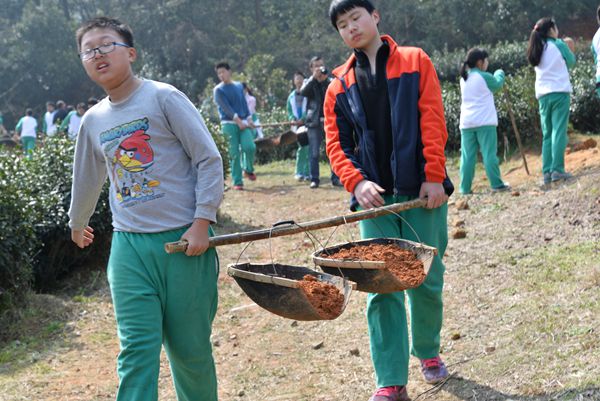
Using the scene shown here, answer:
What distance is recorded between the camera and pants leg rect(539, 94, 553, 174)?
10.3 m

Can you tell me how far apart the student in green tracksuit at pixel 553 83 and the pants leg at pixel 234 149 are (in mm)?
5244

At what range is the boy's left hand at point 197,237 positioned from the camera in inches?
143

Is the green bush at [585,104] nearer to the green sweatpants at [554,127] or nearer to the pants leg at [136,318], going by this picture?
the green sweatpants at [554,127]

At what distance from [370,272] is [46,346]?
3722mm

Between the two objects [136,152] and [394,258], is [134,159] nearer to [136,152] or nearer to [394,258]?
[136,152]

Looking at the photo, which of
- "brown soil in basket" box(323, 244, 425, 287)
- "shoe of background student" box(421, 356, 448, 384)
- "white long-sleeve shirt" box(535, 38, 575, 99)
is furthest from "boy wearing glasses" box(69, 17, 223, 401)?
"white long-sleeve shirt" box(535, 38, 575, 99)

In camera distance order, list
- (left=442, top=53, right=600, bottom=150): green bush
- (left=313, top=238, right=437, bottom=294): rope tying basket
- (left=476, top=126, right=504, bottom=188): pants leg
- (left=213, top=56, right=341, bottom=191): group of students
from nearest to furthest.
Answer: (left=313, top=238, right=437, bottom=294): rope tying basket
(left=476, top=126, right=504, bottom=188): pants leg
(left=213, top=56, right=341, bottom=191): group of students
(left=442, top=53, right=600, bottom=150): green bush

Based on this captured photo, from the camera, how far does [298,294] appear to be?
11.7ft

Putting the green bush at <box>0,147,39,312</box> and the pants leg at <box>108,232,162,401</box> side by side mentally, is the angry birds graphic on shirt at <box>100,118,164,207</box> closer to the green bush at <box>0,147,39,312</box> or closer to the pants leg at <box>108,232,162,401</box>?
the pants leg at <box>108,232,162,401</box>

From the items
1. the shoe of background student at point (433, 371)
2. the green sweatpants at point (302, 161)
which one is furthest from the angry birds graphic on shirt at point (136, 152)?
the green sweatpants at point (302, 161)

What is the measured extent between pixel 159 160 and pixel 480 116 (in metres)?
7.83

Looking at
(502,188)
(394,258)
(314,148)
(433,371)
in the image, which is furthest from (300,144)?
(394,258)

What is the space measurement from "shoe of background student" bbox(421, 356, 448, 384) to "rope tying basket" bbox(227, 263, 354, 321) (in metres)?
1.22

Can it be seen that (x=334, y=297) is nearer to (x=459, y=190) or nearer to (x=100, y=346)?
(x=100, y=346)
